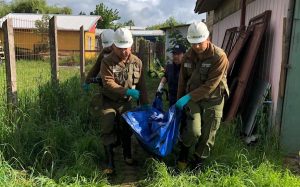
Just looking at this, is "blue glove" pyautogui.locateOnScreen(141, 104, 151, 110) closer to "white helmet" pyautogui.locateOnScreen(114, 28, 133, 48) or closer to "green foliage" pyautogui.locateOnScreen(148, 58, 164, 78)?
"white helmet" pyautogui.locateOnScreen(114, 28, 133, 48)

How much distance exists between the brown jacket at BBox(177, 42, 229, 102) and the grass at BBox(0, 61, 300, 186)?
0.86 meters

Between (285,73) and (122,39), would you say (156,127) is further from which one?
(285,73)

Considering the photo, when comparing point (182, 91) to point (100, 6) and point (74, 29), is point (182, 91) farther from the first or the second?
point (100, 6)

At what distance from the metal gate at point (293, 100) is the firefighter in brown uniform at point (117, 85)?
2.02 metres

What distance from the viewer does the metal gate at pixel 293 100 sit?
4930 millimetres

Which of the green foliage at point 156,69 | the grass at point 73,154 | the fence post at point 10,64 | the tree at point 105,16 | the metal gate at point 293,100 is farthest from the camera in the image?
the tree at point 105,16

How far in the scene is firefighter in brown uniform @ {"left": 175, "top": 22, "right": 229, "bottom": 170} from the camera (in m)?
4.31

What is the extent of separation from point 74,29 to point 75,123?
84.2 feet

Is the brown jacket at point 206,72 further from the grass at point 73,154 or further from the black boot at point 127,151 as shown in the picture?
the black boot at point 127,151

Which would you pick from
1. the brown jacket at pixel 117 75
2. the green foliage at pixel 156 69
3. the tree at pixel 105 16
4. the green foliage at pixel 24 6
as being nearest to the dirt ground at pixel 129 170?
the brown jacket at pixel 117 75

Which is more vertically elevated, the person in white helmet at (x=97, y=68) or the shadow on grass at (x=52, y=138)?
the person in white helmet at (x=97, y=68)

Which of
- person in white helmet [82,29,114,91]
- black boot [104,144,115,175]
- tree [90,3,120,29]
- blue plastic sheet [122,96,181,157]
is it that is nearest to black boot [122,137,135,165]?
black boot [104,144,115,175]

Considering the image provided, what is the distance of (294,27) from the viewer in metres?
4.92

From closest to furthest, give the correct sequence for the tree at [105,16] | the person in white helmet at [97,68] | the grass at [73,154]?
the grass at [73,154] < the person in white helmet at [97,68] < the tree at [105,16]
